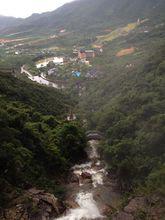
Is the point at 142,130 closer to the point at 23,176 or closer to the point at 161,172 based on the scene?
the point at 161,172

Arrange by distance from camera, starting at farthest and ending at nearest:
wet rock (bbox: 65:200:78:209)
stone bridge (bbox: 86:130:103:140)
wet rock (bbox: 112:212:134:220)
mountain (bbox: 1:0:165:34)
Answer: mountain (bbox: 1:0:165:34) → stone bridge (bbox: 86:130:103:140) → wet rock (bbox: 65:200:78:209) → wet rock (bbox: 112:212:134:220)

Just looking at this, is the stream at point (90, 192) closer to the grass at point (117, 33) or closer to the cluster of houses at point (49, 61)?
the cluster of houses at point (49, 61)

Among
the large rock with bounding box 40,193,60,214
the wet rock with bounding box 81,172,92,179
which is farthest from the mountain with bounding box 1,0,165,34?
the large rock with bounding box 40,193,60,214

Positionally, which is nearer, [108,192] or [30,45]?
[108,192]

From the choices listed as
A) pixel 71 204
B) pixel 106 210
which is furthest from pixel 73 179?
pixel 106 210

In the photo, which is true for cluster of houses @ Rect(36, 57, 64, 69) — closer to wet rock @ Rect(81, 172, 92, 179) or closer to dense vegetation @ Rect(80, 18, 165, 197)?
dense vegetation @ Rect(80, 18, 165, 197)

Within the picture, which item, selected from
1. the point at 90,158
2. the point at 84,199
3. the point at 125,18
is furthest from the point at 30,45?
the point at 84,199
